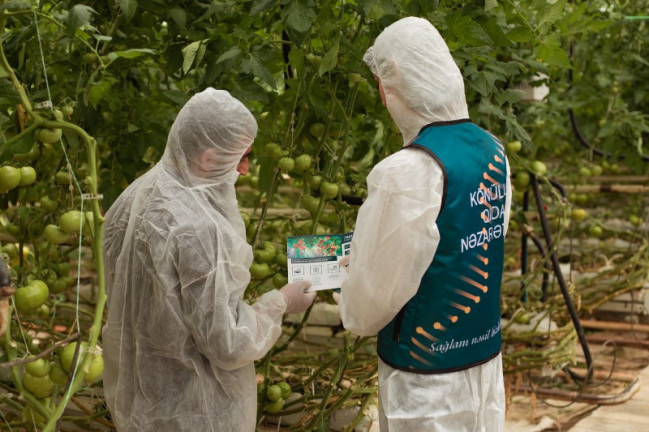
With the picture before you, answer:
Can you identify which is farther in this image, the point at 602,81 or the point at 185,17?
the point at 602,81

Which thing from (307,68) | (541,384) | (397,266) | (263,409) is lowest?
(541,384)

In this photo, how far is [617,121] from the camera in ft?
12.9

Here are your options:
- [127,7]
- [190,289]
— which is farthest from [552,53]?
[190,289]

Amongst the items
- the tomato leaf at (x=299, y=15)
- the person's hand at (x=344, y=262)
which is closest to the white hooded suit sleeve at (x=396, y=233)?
the person's hand at (x=344, y=262)

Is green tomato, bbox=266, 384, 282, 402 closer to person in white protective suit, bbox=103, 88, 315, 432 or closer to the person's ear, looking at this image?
person in white protective suit, bbox=103, 88, 315, 432

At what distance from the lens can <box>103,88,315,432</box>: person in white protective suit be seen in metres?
1.57

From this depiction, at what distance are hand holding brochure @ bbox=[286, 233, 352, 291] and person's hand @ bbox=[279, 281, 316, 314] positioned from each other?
14 millimetres

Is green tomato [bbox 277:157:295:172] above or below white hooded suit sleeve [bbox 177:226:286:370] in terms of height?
above

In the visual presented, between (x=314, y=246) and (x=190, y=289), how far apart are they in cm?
35

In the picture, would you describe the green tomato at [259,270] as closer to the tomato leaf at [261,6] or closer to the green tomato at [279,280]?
the green tomato at [279,280]

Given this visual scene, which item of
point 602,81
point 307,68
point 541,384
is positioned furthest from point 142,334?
point 602,81

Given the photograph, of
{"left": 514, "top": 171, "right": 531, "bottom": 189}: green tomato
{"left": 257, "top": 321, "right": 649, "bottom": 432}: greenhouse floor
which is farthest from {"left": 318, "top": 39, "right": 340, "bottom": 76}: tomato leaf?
{"left": 514, "top": 171, "right": 531, "bottom": 189}: green tomato

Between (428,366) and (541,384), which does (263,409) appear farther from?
(541,384)

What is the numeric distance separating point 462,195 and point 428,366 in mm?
359
